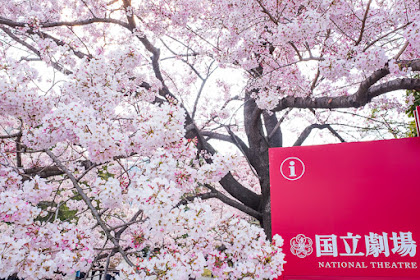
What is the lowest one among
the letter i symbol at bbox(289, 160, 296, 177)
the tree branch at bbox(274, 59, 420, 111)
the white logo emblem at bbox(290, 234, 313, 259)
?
the white logo emblem at bbox(290, 234, 313, 259)

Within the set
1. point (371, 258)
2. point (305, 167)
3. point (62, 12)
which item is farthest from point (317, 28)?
point (62, 12)

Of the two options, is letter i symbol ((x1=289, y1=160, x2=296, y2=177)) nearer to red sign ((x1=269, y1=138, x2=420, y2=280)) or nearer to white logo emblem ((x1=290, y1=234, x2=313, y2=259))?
red sign ((x1=269, y1=138, x2=420, y2=280))

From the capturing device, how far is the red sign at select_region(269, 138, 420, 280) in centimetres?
286

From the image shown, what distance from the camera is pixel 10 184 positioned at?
1.90 meters

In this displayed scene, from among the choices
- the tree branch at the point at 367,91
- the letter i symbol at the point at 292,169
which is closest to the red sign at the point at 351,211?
the letter i symbol at the point at 292,169

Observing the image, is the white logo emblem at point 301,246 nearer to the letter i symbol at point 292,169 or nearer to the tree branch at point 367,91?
the letter i symbol at point 292,169

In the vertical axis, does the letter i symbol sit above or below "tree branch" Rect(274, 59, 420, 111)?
below

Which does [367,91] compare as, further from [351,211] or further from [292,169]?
[351,211]

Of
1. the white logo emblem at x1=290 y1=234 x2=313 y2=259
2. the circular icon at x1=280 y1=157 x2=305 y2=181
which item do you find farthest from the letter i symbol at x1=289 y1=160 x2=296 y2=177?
the white logo emblem at x1=290 y1=234 x2=313 y2=259

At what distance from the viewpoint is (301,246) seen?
306 cm

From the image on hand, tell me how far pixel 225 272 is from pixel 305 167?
79.0 inches

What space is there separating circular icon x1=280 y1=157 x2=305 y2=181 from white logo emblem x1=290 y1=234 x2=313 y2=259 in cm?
63

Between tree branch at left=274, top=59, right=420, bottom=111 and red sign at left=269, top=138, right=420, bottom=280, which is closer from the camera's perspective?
tree branch at left=274, top=59, right=420, bottom=111

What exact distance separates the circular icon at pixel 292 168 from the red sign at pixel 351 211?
0.01 metres
